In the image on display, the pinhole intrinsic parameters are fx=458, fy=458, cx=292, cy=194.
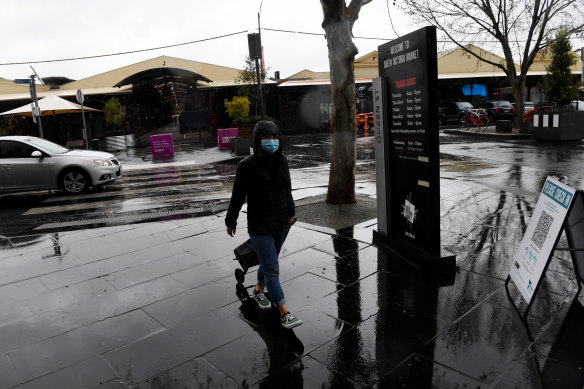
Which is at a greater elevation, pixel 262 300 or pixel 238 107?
pixel 238 107

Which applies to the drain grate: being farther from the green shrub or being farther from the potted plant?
the potted plant

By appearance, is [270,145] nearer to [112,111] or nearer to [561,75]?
[561,75]

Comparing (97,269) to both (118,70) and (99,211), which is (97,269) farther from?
(118,70)

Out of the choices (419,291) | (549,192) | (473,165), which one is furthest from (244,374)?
(473,165)

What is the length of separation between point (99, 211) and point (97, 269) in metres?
4.07

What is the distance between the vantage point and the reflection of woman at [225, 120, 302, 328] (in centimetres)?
390

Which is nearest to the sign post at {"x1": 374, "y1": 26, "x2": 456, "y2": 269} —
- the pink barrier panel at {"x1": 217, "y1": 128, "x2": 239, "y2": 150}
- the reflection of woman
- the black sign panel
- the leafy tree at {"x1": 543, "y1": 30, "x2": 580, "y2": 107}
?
the black sign panel

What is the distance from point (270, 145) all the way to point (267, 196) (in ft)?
1.43

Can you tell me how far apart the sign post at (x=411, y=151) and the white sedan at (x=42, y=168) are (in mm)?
8570

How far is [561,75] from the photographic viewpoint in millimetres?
19703

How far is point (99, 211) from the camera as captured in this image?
374 inches

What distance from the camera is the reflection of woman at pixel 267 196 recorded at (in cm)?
390

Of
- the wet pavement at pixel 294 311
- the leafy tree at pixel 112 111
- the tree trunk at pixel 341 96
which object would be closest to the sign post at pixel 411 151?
the wet pavement at pixel 294 311

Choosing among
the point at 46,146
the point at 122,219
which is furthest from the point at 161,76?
the point at 122,219
